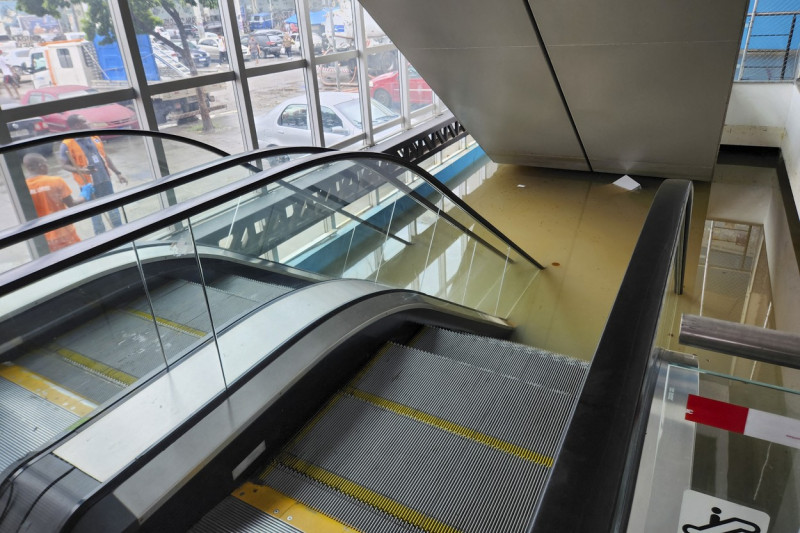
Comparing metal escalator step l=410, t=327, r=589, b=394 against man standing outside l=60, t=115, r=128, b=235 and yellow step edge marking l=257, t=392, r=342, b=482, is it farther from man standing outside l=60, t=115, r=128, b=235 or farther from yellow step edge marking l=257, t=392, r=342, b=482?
man standing outside l=60, t=115, r=128, b=235

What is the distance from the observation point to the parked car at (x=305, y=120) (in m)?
7.89

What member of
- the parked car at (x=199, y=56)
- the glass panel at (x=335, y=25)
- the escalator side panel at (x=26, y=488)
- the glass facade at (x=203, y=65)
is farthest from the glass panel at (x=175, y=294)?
the glass panel at (x=335, y=25)

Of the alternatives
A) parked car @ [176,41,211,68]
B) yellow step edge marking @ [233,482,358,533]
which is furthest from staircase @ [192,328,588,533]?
parked car @ [176,41,211,68]

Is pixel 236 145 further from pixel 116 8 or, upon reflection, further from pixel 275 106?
pixel 116 8

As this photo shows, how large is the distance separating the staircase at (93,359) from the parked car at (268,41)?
19.5ft

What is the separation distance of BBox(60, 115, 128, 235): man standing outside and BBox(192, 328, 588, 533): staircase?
3.07 meters

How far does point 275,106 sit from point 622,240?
5211 mm

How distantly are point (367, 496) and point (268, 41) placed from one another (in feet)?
23.0

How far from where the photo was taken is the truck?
5125 millimetres

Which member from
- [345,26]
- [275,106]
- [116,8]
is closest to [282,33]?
[275,106]

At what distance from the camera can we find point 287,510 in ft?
6.16

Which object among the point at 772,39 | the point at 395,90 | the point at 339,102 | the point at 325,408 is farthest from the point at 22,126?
the point at 772,39

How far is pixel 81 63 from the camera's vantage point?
17.4 feet

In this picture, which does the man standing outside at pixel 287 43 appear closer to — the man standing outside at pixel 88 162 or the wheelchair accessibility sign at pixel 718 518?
the man standing outside at pixel 88 162
